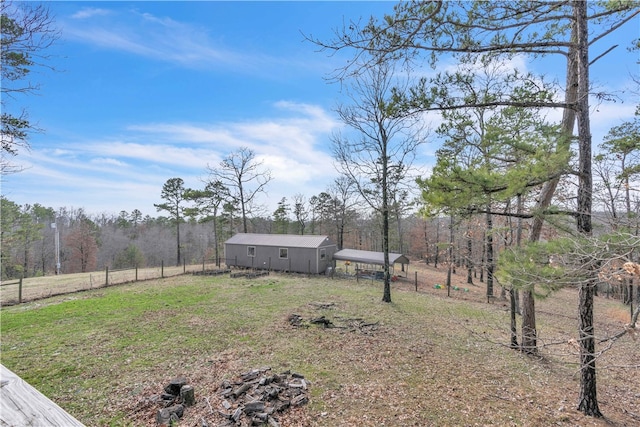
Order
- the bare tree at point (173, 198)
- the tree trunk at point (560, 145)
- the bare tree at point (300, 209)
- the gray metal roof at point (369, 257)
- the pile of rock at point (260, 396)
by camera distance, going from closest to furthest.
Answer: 1. the pile of rock at point (260, 396)
2. the tree trunk at point (560, 145)
3. the gray metal roof at point (369, 257)
4. the bare tree at point (173, 198)
5. the bare tree at point (300, 209)

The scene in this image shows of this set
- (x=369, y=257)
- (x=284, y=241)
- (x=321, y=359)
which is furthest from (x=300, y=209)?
(x=321, y=359)

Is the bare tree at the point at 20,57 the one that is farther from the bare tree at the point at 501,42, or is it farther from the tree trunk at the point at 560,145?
the tree trunk at the point at 560,145

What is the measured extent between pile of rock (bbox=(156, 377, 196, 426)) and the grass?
137mm

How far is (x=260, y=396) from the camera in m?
4.39

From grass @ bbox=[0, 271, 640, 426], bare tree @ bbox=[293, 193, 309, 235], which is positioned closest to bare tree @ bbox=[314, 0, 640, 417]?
grass @ bbox=[0, 271, 640, 426]

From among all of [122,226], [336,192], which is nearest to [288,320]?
[336,192]

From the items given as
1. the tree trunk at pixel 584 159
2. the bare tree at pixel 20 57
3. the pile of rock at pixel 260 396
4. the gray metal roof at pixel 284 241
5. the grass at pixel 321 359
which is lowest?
the grass at pixel 321 359

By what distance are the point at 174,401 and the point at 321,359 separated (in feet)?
9.29

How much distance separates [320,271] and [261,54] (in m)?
14.0

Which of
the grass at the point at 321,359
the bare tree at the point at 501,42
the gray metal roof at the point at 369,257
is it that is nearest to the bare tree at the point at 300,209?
the gray metal roof at the point at 369,257

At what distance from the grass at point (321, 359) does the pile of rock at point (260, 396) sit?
19cm

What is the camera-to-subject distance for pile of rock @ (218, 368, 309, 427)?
3.98 m

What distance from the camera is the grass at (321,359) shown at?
4.28 metres

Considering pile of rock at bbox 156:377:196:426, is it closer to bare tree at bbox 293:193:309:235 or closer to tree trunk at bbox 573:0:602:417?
tree trunk at bbox 573:0:602:417
